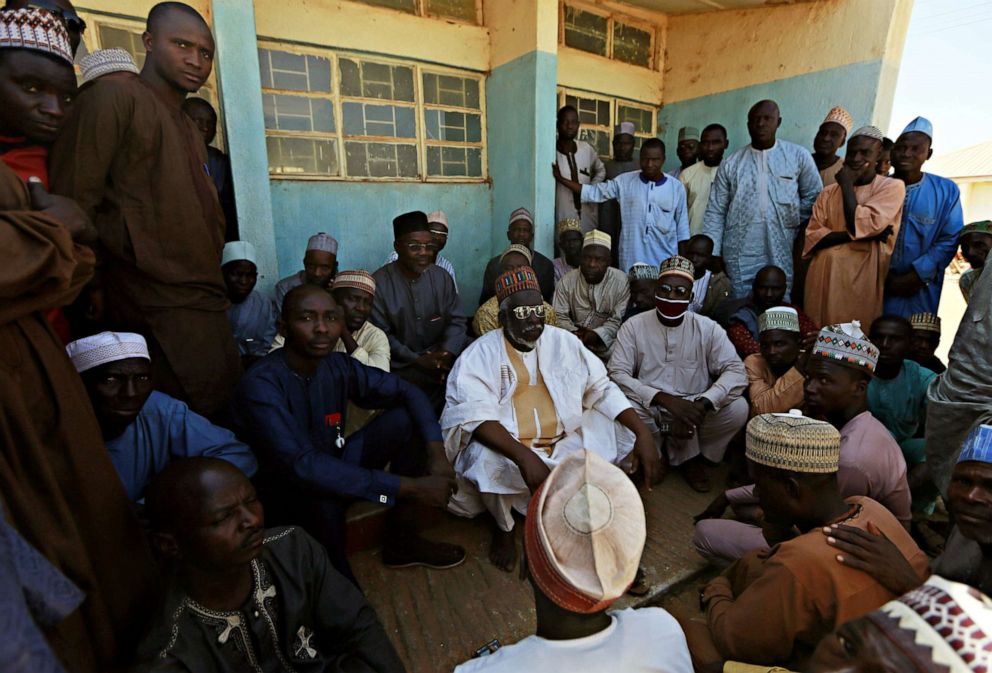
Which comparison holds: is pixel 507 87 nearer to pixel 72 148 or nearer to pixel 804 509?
pixel 72 148

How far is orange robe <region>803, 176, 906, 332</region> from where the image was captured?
4.75m

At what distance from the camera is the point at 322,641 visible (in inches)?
73.0

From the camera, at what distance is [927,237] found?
16.0 ft

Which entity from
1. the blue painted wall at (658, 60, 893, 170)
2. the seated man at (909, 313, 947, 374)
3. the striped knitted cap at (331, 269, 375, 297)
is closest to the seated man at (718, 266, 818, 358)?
the seated man at (909, 313, 947, 374)

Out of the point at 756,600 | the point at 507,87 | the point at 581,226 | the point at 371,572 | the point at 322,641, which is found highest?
the point at 507,87

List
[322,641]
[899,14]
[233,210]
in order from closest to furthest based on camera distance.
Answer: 1. [322,641]
2. [233,210]
3. [899,14]

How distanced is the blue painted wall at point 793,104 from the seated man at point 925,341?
331cm

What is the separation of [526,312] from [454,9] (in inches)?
176

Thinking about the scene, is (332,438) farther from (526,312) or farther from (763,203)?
(763,203)

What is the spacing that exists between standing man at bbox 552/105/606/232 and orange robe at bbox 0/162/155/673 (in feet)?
17.8

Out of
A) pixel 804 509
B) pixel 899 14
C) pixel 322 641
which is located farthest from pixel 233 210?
pixel 899 14

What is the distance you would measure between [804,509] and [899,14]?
271 inches

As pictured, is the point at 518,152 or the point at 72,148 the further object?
the point at 518,152

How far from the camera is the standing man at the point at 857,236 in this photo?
15.6ft
